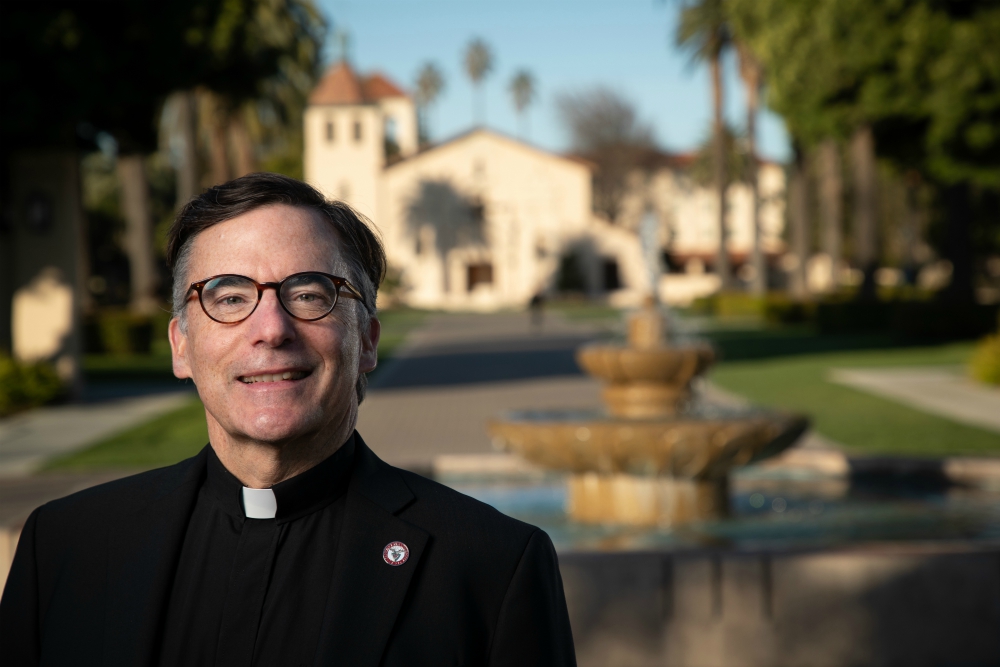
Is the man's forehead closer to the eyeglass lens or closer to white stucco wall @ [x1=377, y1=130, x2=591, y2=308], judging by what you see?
the eyeglass lens

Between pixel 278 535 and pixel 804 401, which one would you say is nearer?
pixel 278 535

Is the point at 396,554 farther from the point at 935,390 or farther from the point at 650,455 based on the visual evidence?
the point at 935,390

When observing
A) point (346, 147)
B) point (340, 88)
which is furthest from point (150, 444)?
point (340, 88)

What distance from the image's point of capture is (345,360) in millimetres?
2266

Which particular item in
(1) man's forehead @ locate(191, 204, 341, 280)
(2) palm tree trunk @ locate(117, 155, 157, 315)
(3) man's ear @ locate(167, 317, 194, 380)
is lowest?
(3) man's ear @ locate(167, 317, 194, 380)

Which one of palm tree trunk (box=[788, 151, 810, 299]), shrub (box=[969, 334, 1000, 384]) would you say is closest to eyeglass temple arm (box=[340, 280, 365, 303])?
shrub (box=[969, 334, 1000, 384])

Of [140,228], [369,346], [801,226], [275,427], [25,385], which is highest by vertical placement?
[140,228]

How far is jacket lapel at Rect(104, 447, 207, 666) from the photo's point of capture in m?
2.15

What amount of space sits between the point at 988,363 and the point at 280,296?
19.0m

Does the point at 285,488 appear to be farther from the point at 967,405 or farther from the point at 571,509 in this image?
the point at 967,405

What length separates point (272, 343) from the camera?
7.12 feet

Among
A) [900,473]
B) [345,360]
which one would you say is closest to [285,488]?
[345,360]

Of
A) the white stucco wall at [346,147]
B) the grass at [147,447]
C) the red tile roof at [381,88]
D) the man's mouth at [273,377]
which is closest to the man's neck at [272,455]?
the man's mouth at [273,377]

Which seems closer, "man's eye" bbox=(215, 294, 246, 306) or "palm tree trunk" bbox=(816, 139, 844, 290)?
"man's eye" bbox=(215, 294, 246, 306)
